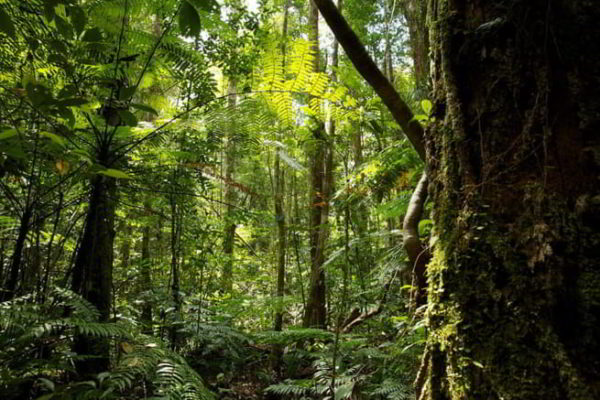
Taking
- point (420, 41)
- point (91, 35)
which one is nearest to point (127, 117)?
point (91, 35)

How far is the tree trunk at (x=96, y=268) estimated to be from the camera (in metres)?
1.96

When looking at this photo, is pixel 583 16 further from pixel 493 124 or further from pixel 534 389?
pixel 534 389

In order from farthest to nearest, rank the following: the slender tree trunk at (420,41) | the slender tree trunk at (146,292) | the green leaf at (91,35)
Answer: the slender tree trunk at (146,292) < the slender tree trunk at (420,41) < the green leaf at (91,35)

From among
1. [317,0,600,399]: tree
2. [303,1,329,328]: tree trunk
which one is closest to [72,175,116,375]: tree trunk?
[317,0,600,399]: tree

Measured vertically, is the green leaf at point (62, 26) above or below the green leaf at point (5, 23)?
above

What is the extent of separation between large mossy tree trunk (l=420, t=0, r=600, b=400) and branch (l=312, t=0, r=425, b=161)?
18.1 inches

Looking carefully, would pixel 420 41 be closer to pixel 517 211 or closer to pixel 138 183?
pixel 517 211

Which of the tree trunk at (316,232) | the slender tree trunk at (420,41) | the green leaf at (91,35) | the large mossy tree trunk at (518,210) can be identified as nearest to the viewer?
the large mossy tree trunk at (518,210)

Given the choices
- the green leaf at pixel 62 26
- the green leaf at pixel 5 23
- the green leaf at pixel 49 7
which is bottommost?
the green leaf at pixel 5 23

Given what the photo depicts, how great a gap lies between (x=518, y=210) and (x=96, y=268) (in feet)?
7.93

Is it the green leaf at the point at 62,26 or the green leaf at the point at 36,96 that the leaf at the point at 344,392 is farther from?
the green leaf at the point at 62,26

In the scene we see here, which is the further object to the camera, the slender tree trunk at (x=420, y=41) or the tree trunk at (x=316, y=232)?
the tree trunk at (x=316, y=232)

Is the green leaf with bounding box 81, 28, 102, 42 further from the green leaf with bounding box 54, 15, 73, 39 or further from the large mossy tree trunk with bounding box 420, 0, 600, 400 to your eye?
the large mossy tree trunk with bounding box 420, 0, 600, 400

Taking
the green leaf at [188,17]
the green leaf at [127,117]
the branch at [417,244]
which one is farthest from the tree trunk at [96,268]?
the branch at [417,244]
